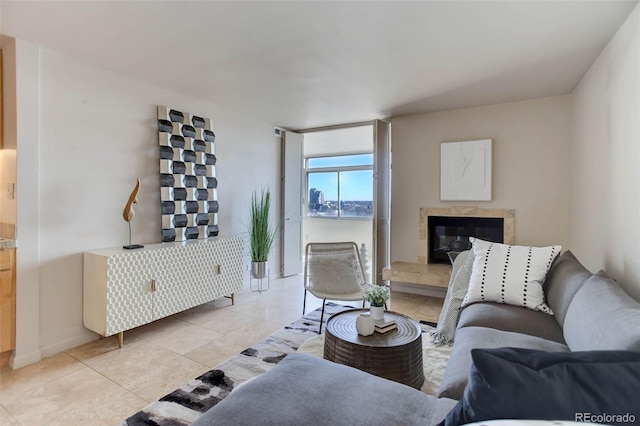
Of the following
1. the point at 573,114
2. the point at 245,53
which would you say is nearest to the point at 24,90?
the point at 245,53

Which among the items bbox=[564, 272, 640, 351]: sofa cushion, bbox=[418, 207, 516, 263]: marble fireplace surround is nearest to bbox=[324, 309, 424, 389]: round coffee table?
bbox=[564, 272, 640, 351]: sofa cushion

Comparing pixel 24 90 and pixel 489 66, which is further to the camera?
pixel 489 66

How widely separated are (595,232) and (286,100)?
3279 millimetres

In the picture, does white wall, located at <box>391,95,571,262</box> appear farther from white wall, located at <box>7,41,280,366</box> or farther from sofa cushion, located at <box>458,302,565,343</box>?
white wall, located at <box>7,41,280,366</box>

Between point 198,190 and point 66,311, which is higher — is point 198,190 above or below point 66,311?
above

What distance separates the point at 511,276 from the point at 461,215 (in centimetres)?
191

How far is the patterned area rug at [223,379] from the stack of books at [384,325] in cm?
50

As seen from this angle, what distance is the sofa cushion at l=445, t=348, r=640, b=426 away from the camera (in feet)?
2.41

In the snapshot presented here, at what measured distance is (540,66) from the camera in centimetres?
285

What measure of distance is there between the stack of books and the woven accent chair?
92cm

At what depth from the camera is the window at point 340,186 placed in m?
7.09

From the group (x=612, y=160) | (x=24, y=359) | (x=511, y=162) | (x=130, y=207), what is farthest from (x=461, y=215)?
(x=24, y=359)

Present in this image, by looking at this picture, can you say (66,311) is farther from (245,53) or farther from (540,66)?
(540,66)

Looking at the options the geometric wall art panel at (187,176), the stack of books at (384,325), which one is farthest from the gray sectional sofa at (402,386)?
the geometric wall art panel at (187,176)
